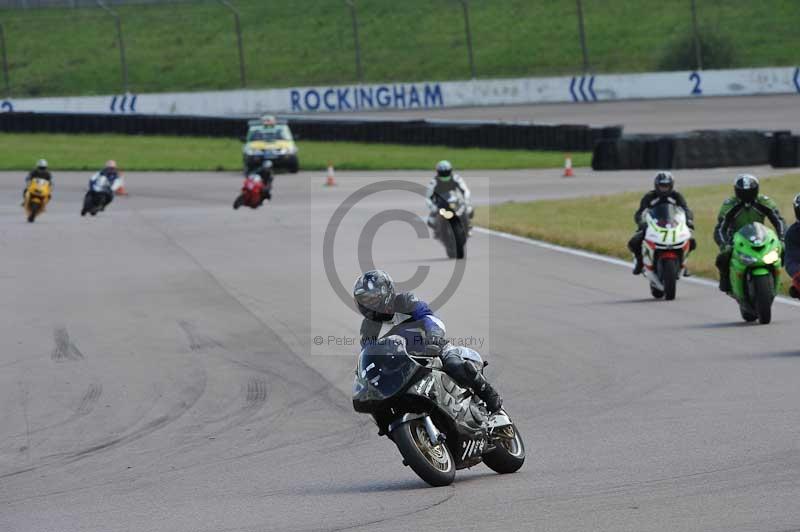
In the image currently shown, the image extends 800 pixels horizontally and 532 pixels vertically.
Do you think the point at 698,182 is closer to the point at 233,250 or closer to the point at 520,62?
the point at 233,250

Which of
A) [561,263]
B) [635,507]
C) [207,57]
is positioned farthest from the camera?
[207,57]

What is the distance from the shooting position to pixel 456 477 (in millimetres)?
8141

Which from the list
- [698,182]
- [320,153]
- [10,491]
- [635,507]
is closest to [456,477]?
[635,507]

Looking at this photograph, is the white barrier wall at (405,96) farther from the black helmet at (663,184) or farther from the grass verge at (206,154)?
the black helmet at (663,184)

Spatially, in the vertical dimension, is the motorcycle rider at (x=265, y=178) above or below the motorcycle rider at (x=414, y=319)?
below

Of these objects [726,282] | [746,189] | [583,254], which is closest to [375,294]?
[726,282]

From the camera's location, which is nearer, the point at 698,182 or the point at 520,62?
the point at 698,182

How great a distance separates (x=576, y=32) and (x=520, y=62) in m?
3.53

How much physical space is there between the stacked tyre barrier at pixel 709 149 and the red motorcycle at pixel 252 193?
1144 cm

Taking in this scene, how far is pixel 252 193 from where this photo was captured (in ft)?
106

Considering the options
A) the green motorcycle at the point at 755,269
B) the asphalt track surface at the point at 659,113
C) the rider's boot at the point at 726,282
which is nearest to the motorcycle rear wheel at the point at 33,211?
the rider's boot at the point at 726,282

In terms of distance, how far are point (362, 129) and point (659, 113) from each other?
34.3 ft

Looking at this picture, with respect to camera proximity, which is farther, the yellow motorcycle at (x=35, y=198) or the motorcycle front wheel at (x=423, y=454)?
the yellow motorcycle at (x=35, y=198)

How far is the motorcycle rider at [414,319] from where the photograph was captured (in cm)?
760
